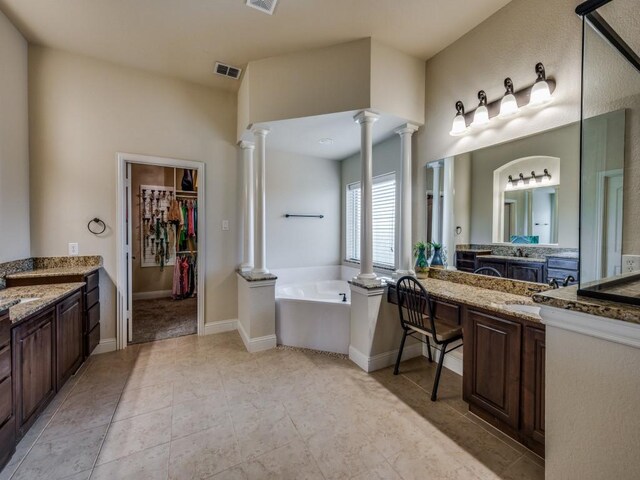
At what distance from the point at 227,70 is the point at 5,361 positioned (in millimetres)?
2984

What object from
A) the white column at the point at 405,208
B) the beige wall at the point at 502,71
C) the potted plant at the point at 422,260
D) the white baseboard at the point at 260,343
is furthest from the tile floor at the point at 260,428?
the beige wall at the point at 502,71

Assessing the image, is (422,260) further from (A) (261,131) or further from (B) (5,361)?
(B) (5,361)

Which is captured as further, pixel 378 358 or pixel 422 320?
pixel 378 358

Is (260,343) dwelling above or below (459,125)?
below

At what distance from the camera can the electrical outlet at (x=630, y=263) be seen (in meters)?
1.39

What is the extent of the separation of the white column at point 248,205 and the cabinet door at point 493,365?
97.9 inches

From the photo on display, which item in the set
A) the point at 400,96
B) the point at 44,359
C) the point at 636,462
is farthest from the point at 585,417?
the point at 44,359

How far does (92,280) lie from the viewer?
2.63 meters

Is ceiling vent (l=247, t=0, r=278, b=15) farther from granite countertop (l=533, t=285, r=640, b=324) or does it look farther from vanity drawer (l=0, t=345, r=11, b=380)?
vanity drawer (l=0, t=345, r=11, b=380)

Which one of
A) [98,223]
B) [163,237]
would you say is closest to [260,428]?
[98,223]

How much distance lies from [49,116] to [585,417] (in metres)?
4.39

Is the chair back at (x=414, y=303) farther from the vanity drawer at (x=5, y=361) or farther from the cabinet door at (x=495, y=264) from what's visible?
the vanity drawer at (x=5, y=361)

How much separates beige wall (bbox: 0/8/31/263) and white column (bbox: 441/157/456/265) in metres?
3.78

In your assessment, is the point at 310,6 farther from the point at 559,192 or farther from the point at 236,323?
the point at 236,323
